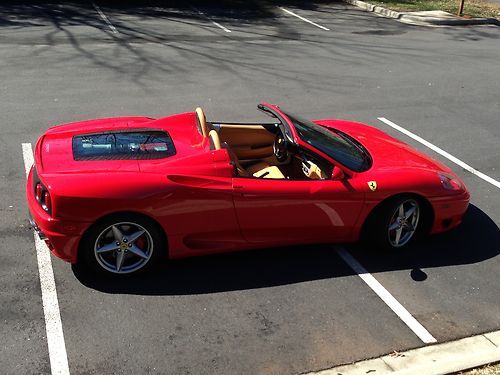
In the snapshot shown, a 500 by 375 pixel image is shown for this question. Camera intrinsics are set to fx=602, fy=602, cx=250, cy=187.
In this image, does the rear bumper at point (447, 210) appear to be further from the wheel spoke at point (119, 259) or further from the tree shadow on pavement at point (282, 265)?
the wheel spoke at point (119, 259)

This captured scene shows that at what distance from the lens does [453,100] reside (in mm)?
11336

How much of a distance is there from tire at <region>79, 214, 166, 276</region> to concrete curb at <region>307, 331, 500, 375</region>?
170 cm

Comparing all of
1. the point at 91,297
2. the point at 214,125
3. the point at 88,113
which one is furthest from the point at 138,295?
the point at 88,113

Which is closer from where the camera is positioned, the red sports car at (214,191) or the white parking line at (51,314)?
the white parking line at (51,314)

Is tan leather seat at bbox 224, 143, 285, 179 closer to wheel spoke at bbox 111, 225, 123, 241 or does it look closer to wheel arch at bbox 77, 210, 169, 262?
wheel arch at bbox 77, 210, 169, 262

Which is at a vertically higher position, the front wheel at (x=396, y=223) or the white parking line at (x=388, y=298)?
the front wheel at (x=396, y=223)

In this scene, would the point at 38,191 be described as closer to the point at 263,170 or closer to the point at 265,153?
the point at 263,170

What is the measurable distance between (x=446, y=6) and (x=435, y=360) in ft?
66.8

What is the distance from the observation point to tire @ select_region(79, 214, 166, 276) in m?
4.81

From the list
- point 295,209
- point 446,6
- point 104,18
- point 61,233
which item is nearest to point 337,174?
point 295,209

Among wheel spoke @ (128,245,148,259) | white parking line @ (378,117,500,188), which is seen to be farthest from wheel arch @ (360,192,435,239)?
white parking line @ (378,117,500,188)

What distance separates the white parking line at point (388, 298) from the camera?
4758mm

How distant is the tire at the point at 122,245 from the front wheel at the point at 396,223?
79.9 inches

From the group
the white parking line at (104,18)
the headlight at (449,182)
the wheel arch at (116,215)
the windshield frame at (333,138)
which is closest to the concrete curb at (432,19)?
the white parking line at (104,18)
